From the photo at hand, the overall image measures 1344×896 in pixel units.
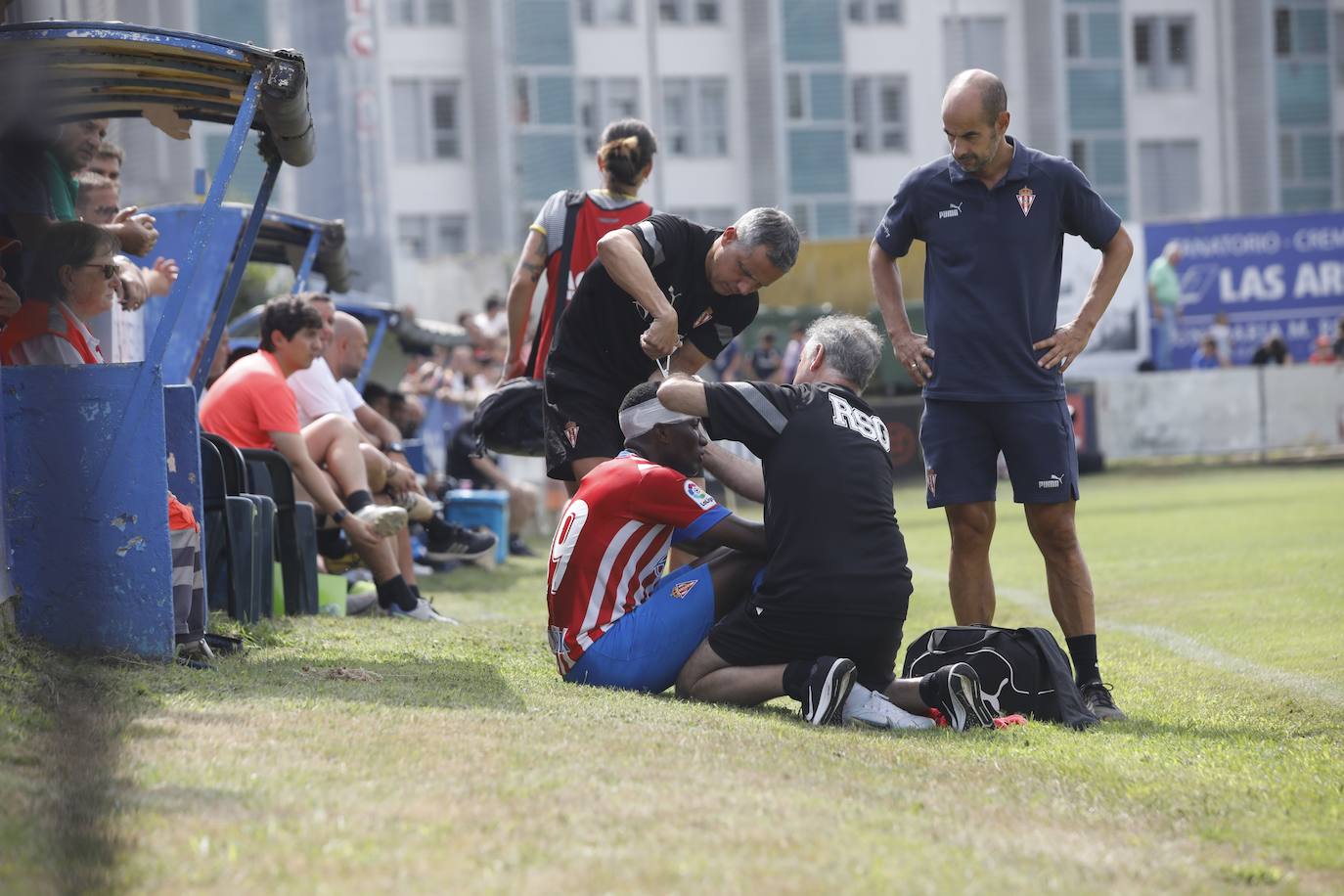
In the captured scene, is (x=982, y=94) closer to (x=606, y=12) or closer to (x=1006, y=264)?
(x=1006, y=264)

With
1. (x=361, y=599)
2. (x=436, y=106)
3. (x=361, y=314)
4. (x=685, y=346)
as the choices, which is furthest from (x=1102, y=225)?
(x=436, y=106)

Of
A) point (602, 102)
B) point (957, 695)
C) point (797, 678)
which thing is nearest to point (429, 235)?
point (602, 102)

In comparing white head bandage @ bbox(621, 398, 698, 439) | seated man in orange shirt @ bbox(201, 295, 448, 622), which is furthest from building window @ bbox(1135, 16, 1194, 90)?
white head bandage @ bbox(621, 398, 698, 439)

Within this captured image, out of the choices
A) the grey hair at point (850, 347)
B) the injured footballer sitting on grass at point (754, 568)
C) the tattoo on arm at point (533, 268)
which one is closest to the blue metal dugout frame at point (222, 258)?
the tattoo on arm at point (533, 268)

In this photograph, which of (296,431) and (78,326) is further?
(296,431)

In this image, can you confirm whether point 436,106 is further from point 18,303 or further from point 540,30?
point 18,303

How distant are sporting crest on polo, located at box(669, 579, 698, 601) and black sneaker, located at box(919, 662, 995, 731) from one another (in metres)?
0.87

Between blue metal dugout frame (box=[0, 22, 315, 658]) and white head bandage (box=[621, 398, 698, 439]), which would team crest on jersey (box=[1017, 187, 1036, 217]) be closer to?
white head bandage (box=[621, 398, 698, 439])

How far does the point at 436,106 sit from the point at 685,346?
36.0 m

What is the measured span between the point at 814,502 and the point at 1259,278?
90.2ft

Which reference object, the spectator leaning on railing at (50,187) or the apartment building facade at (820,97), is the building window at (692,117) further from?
the spectator leaning on railing at (50,187)

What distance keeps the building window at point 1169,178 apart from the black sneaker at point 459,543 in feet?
125

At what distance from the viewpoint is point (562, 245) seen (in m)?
7.36

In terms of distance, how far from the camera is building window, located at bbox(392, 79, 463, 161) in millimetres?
40875
